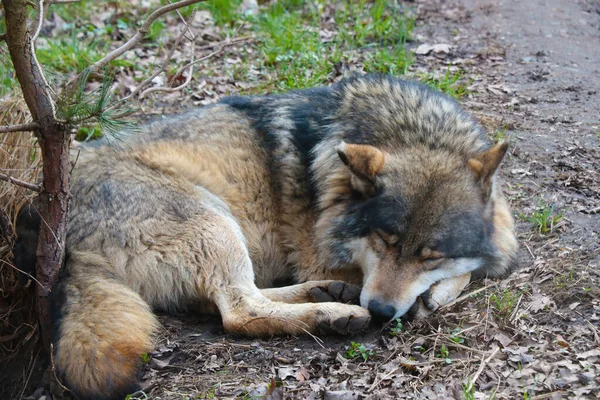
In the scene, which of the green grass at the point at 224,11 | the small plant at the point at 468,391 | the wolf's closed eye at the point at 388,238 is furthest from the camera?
the green grass at the point at 224,11

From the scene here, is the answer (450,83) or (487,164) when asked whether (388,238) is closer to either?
(487,164)

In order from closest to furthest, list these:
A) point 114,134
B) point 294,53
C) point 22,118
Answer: point 114,134
point 22,118
point 294,53

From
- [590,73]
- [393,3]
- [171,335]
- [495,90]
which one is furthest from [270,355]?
[393,3]

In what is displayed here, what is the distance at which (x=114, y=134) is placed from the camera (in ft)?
11.7

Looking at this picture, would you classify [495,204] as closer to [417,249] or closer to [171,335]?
[417,249]

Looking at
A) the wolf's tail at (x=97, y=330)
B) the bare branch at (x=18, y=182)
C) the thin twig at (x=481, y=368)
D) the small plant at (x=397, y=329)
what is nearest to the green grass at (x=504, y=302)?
the thin twig at (x=481, y=368)

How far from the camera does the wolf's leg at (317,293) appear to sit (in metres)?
4.51

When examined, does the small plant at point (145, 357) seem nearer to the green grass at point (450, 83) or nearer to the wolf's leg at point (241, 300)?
the wolf's leg at point (241, 300)

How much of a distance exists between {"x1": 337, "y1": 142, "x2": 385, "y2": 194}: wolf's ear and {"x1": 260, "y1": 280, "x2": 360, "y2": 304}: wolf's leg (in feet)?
2.43

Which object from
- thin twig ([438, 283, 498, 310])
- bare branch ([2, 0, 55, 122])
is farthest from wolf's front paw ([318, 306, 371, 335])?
bare branch ([2, 0, 55, 122])

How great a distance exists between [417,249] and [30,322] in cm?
271

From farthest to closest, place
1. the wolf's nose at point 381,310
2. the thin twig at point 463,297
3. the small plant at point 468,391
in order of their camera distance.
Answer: the thin twig at point 463,297 < the wolf's nose at point 381,310 < the small plant at point 468,391

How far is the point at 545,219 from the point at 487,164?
109 cm

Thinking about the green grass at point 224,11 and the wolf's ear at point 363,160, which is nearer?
the wolf's ear at point 363,160
